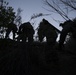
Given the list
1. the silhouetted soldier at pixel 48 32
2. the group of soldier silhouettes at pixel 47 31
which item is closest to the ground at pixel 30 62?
the group of soldier silhouettes at pixel 47 31

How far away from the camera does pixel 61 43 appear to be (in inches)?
440

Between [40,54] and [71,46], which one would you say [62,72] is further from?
[71,46]

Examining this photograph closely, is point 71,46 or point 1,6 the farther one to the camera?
point 1,6

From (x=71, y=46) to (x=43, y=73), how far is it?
5.06 meters

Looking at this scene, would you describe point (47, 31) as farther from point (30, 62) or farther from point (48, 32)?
point (30, 62)

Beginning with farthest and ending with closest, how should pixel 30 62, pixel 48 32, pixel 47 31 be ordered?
pixel 47 31, pixel 48 32, pixel 30 62

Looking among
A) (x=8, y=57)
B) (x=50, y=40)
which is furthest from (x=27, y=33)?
(x=8, y=57)

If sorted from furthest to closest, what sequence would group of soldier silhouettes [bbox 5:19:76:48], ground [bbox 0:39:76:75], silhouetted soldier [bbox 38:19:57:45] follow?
silhouetted soldier [bbox 38:19:57:45]
group of soldier silhouettes [bbox 5:19:76:48]
ground [bbox 0:39:76:75]

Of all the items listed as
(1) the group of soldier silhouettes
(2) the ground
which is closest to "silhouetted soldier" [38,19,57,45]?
(1) the group of soldier silhouettes

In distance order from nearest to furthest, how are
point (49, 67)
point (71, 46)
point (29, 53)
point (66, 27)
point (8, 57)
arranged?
point (8, 57), point (29, 53), point (49, 67), point (66, 27), point (71, 46)

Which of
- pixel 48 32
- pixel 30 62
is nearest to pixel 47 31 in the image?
pixel 48 32

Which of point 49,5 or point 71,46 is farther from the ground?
point 49,5

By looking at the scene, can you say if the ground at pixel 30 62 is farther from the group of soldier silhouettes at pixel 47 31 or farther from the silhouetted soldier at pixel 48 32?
the silhouetted soldier at pixel 48 32

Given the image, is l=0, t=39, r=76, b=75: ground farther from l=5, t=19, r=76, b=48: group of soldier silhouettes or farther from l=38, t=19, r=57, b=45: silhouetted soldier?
l=38, t=19, r=57, b=45: silhouetted soldier
